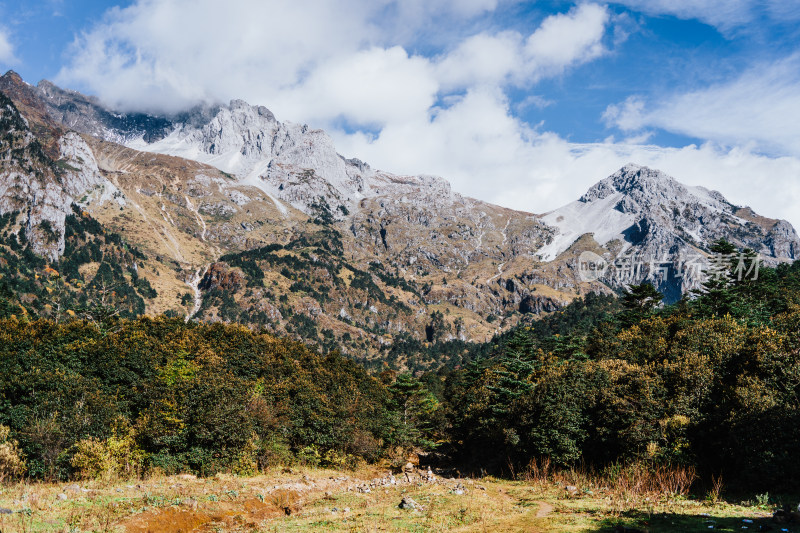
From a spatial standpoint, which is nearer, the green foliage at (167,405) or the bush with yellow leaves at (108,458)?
the bush with yellow leaves at (108,458)

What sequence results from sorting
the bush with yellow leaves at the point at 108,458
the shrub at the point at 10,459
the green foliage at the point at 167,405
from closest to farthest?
the shrub at the point at 10,459, the bush with yellow leaves at the point at 108,458, the green foliage at the point at 167,405

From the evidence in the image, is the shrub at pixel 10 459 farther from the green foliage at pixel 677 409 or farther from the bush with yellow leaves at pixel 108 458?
the green foliage at pixel 677 409

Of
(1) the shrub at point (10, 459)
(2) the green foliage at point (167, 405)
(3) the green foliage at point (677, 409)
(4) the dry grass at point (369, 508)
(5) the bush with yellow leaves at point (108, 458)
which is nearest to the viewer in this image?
(4) the dry grass at point (369, 508)

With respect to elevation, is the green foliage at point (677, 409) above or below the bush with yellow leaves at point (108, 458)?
above

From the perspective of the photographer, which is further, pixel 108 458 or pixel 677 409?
pixel 108 458

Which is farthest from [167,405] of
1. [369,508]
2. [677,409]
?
[677,409]

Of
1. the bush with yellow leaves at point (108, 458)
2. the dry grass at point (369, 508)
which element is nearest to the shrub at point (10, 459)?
the bush with yellow leaves at point (108, 458)

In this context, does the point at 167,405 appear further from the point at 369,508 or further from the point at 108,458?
the point at 369,508

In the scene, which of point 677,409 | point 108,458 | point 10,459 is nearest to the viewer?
point 677,409

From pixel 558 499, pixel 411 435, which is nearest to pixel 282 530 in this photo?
pixel 558 499

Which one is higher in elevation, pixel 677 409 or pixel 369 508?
pixel 677 409

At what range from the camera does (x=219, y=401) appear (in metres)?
44.4

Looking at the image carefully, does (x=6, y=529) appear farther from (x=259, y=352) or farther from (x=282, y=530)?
(x=259, y=352)

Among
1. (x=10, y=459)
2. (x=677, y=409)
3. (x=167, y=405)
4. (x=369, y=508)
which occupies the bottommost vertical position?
(x=369, y=508)
